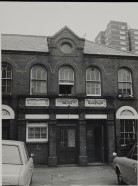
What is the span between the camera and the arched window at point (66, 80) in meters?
18.1

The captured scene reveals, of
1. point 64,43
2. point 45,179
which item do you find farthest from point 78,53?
point 45,179

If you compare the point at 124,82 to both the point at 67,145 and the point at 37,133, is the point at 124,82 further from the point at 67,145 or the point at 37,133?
the point at 37,133

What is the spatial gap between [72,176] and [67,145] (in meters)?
4.13

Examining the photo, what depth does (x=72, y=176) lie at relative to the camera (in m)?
13.3

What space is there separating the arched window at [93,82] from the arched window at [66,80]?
1.09 metres

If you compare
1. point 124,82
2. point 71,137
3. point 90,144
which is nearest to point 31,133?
point 71,137

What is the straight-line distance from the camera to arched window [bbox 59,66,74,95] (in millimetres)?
18078

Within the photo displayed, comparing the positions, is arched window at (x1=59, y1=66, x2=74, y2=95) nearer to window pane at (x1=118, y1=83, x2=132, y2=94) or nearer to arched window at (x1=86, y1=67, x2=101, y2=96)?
arched window at (x1=86, y1=67, x2=101, y2=96)

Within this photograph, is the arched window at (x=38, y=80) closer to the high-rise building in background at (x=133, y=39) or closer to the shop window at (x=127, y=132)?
the shop window at (x=127, y=132)

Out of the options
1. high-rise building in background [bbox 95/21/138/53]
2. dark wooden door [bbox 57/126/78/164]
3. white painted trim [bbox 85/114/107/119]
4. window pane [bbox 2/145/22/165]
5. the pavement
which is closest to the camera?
window pane [bbox 2/145/22/165]

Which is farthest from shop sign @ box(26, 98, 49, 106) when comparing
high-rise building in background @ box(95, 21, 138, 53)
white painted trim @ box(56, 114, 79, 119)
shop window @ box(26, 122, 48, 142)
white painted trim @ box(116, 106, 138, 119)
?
high-rise building in background @ box(95, 21, 138, 53)

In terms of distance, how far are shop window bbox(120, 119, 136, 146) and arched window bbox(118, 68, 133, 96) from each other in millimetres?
1941

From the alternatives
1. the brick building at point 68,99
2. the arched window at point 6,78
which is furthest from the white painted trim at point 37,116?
the arched window at point 6,78

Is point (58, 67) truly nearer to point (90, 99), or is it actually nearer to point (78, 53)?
point (78, 53)
